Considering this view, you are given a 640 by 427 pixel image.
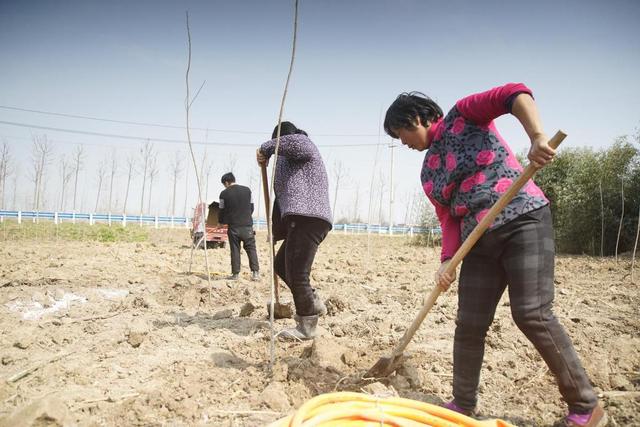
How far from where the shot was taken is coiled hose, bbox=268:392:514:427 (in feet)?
4.53

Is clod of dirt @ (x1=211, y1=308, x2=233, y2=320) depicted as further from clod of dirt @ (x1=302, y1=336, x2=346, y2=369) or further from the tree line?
the tree line

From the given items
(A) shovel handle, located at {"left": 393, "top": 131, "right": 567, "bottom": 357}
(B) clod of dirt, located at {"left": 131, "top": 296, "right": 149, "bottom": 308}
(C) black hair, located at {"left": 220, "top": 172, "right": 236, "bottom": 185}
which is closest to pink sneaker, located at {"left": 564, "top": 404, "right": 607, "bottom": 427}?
(A) shovel handle, located at {"left": 393, "top": 131, "right": 567, "bottom": 357}

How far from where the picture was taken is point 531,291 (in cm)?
161

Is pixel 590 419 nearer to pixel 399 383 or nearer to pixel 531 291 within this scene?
pixel 531 291

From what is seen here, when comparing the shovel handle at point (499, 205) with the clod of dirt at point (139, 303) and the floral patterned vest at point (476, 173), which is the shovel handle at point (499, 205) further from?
the clod of dirt at point (139, 303)

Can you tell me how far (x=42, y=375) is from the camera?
2336mm

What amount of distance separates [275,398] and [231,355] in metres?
0.79

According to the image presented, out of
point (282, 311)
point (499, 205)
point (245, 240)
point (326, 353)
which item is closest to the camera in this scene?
point (499, 205)

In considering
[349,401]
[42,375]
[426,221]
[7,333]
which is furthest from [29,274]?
[426,221]

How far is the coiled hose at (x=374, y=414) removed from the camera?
1.38 m

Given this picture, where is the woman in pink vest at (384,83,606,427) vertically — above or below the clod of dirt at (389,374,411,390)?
above

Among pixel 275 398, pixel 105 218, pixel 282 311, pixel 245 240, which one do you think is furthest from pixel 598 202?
pixel 105 218

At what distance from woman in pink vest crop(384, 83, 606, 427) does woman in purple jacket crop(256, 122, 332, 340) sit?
1.03 m

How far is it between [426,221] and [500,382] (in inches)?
519
